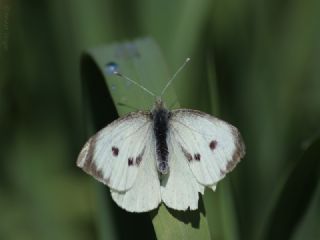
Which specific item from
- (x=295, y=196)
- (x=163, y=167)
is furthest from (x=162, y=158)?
(x=295, y=196)

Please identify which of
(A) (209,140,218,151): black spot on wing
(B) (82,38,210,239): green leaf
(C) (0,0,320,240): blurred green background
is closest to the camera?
(B) (82,38,210,239): green leaf

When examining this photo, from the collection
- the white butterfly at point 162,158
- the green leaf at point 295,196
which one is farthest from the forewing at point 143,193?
the green leaf at point 295,196

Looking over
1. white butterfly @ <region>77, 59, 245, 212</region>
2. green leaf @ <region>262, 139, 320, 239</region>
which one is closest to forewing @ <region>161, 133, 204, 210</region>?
white butterfly @ <region>77, 59, 245, 212</region>

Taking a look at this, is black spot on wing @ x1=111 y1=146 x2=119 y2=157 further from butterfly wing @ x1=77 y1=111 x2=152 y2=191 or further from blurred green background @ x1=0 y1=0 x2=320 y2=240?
blurred green background @ x1=0 y1=0 x2=320 y2=240

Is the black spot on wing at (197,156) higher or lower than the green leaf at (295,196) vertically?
higher

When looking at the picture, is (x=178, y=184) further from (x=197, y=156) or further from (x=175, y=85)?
(x=175, y=85)

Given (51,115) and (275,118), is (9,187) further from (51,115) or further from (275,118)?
(275,118)

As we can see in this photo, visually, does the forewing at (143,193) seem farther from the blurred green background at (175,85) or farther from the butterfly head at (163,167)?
the blurred green background at (175,85)
